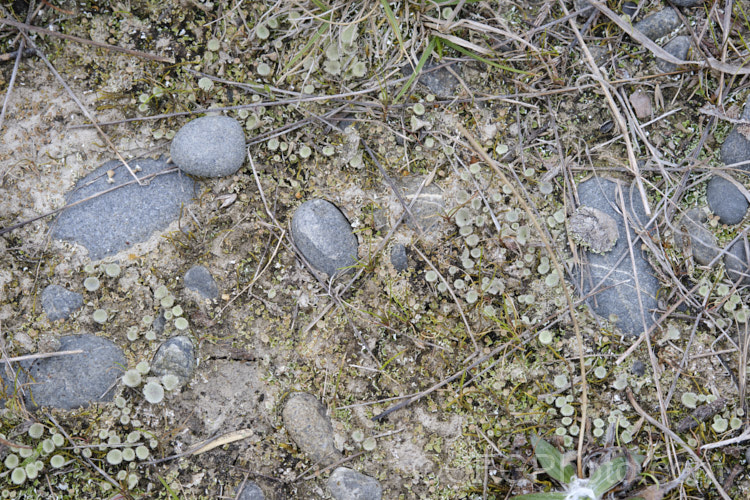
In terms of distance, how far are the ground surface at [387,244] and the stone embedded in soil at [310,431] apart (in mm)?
64

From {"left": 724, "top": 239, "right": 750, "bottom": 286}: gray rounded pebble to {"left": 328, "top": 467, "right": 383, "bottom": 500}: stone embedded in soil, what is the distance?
8.74ft

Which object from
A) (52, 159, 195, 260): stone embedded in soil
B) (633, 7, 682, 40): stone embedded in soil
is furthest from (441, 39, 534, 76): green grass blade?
(52, 159, 195, 260): stone embedded in soil

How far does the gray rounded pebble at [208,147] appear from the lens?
326 centimetres

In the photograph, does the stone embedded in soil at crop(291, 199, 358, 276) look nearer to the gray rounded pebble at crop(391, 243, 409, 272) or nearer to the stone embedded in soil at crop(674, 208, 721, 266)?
the gray rounded pebble at crop(391, 243, 409, 272)

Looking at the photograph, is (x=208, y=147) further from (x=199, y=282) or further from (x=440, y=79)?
(x=440, y=79)

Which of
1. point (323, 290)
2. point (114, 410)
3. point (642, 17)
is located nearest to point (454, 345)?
point (323, 290)

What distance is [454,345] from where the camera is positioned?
3291mm

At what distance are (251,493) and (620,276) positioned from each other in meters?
2.73

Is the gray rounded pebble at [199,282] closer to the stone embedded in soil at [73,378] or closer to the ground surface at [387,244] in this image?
the ground surface at [387,244]

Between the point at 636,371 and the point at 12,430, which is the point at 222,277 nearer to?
the point at 12,430

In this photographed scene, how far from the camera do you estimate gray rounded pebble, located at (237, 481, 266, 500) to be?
123 inches

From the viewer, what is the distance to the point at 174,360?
3.21 meters

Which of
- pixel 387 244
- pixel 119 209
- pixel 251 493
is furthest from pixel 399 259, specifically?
pixel 119 209

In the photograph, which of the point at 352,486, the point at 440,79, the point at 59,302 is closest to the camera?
the point at 352,486
